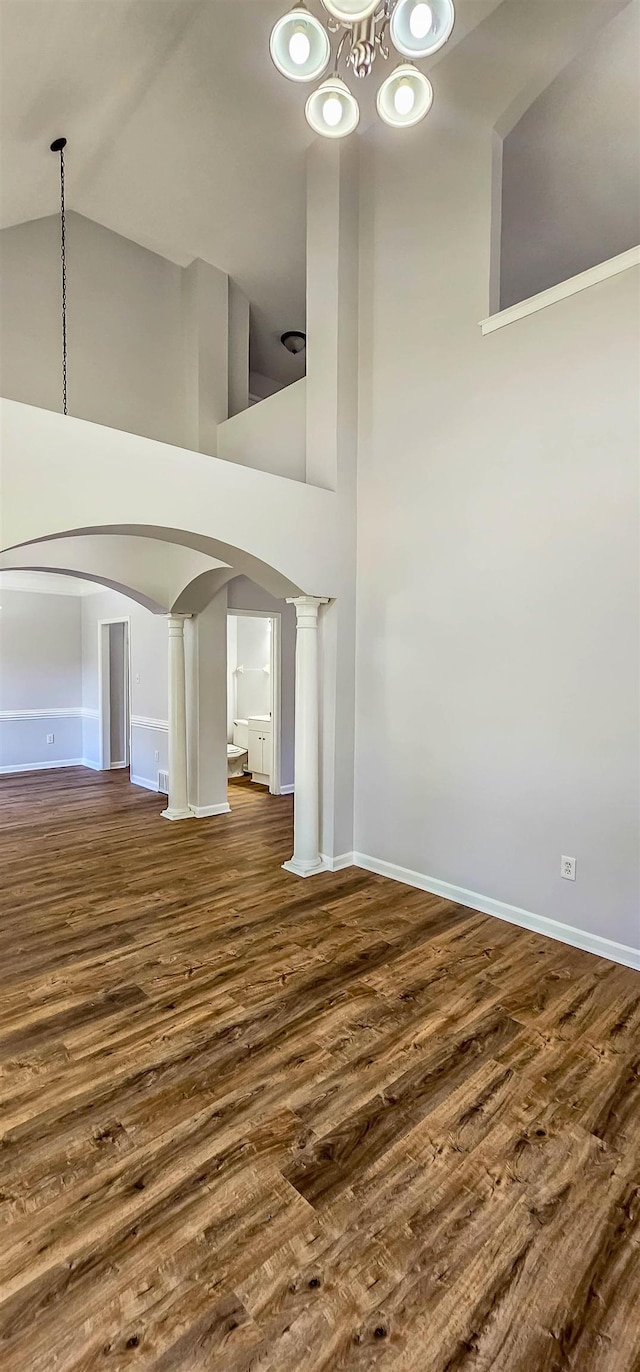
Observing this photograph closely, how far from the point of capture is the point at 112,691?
27.3 ft

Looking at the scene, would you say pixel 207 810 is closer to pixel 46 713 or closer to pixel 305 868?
pixel 305 868

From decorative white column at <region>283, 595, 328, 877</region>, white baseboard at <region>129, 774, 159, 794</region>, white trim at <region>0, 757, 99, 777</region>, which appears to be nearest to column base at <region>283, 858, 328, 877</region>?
decorative white column at <region>283, 595, 328, 877</region>

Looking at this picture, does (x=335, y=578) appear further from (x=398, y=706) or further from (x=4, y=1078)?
(x=4, y=1078)

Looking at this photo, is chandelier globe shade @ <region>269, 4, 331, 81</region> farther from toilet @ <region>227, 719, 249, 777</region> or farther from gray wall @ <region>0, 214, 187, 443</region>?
toilet @ <region>227, 719, 249, 777</region>

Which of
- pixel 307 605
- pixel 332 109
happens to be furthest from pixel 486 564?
pixel 332 109

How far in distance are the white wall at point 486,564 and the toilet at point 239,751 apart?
356 centimetres

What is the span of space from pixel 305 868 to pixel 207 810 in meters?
1.84

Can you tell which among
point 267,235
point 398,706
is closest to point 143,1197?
point 398,706

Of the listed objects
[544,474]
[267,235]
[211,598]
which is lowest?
[211,598]

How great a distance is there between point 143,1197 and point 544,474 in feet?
11.4

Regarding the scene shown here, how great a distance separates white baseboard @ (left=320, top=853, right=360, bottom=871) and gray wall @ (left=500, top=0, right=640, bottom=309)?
4.75 meters

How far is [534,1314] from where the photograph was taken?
1.38 m

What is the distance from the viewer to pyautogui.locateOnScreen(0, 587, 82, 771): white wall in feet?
26.3

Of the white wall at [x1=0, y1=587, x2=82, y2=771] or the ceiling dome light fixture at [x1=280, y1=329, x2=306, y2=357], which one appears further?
the white wall at [x1=0, y1=587, x2=82, y2=771]
